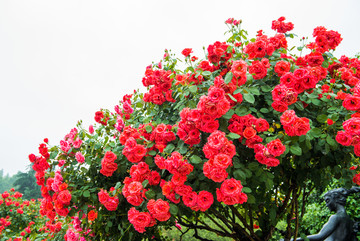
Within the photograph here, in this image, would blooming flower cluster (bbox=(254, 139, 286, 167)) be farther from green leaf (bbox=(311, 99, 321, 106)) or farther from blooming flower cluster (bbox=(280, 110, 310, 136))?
green leaf (bbox=(311, 99, 321, 106))

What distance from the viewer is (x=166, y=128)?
6.53ft

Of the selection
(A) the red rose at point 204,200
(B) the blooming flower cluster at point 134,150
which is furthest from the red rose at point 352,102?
(B) the blooming flower cluster at point 134,150

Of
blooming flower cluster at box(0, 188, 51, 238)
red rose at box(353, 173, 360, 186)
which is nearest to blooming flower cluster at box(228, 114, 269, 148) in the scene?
red rose at box(353, 173, 360, 186)

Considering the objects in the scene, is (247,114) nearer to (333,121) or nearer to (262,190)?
(333,121)

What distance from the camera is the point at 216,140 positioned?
160cm

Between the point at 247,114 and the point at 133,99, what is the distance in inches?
54.9

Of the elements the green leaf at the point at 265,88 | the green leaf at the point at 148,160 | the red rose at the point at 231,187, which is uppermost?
the green leaf at the point at 265,88

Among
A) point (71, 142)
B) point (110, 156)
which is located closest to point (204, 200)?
point (110, 156)

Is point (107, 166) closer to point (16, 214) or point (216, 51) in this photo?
point (216, 51)

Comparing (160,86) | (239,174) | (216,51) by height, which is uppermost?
(216,51)

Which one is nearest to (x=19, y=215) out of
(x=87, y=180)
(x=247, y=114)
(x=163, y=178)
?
(x=87, y=180)

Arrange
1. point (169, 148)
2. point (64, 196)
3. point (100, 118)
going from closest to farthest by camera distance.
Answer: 1. point (169, 148)
2. point (64, 196)
3. point (100, 118)

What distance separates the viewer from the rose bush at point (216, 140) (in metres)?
1.69

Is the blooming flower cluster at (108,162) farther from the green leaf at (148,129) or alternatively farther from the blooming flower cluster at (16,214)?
the blooming flower cluster at (16,214)
